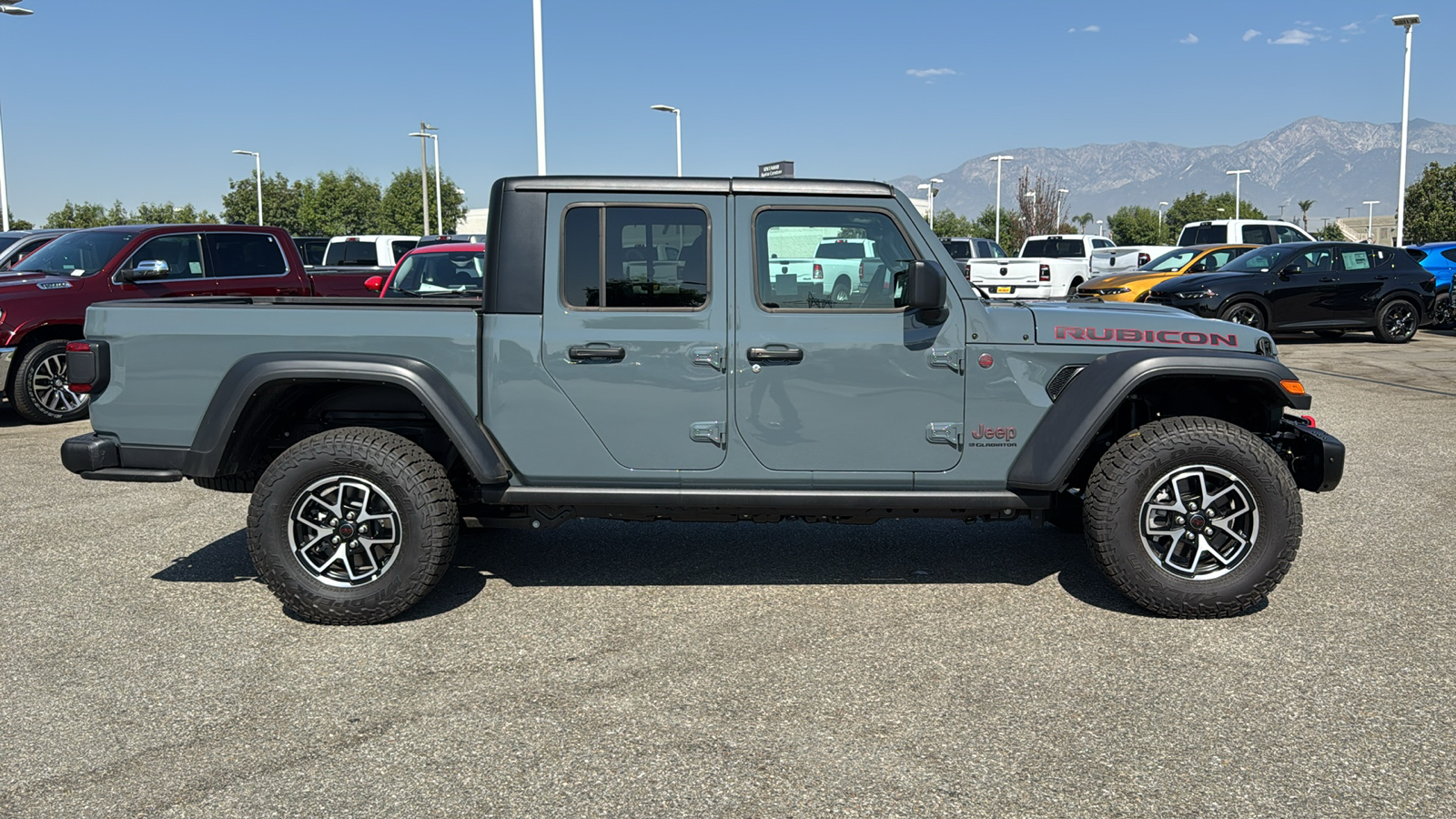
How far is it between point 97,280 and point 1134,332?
991 cm

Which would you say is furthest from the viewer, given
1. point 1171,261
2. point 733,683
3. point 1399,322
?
point 1171,261

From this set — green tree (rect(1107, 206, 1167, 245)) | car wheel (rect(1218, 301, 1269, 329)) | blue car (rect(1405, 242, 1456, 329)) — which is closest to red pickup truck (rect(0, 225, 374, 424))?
car wheel (rect(1218, 301, 1269, 329))

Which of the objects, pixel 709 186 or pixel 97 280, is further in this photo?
pixel 97 280

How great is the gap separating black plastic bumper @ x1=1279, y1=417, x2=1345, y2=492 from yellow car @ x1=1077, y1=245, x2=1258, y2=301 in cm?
1388

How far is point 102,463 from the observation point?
4812 mm

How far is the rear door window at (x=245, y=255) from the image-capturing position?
37.9ft

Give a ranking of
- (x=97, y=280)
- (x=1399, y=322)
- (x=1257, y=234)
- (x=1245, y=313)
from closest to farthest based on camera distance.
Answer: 1. (x=97, y=280)
2. (x=1245, y=313)
3. (x=1399, y=322)
4. (x=1257, y=234)

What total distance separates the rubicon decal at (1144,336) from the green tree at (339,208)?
237 feet

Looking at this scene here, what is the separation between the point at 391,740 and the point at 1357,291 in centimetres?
1725

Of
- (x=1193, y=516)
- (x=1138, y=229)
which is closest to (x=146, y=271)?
(x=1193, y=516)

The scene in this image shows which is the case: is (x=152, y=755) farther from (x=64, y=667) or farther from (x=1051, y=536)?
(x=1051, y=536)

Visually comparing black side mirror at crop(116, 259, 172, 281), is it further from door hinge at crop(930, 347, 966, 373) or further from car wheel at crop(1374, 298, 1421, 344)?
car wheel at crop(1374, 298, 1421, 344)

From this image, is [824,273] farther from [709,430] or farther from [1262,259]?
[1262,259]

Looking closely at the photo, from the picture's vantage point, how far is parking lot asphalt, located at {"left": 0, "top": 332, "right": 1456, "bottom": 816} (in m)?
3.33
